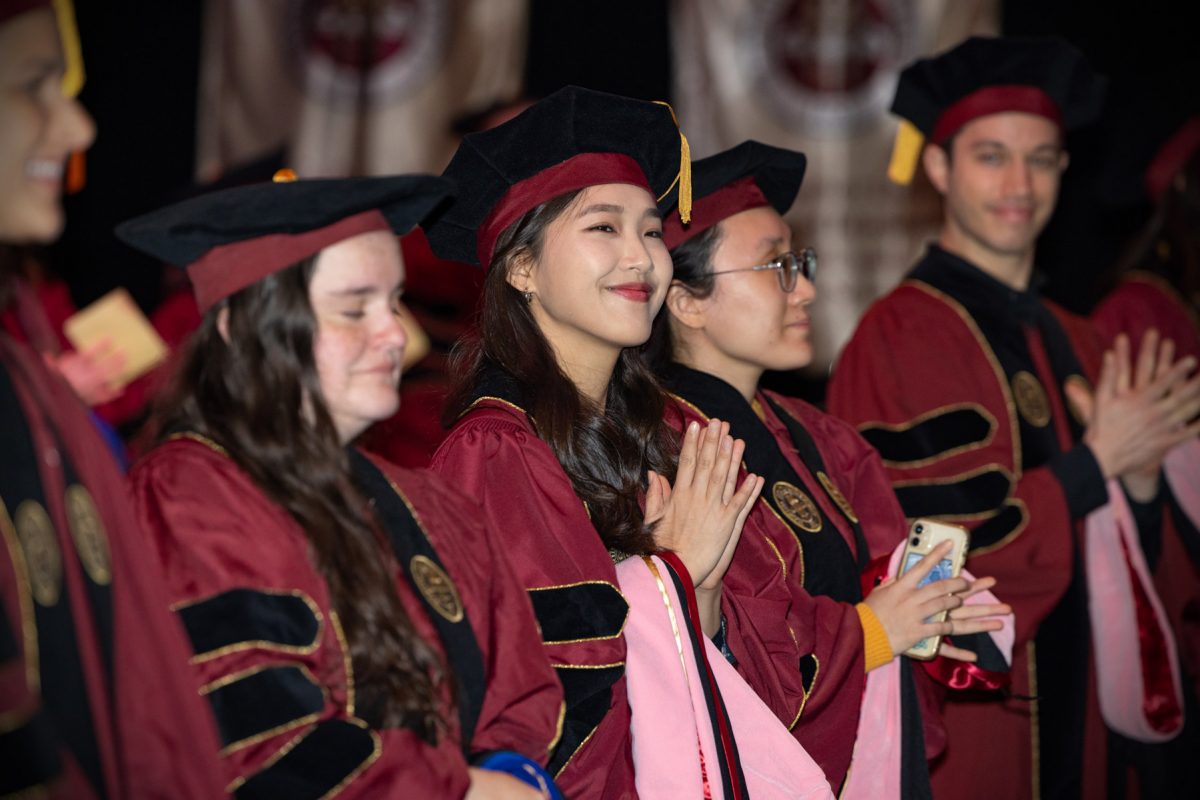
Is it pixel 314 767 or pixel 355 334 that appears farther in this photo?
pixel 355 334

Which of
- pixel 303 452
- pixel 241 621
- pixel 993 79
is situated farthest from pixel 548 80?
pixel 241 621

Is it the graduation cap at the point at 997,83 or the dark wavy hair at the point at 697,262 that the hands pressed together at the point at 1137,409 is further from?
the dark wavy hair at the point at 697,262

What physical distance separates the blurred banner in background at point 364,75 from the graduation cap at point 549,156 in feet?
11.5

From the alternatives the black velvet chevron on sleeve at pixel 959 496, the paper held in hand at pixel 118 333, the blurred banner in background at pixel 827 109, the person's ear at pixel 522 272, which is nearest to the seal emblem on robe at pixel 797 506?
the black velvet chevron on sleeve at pixel 959 496

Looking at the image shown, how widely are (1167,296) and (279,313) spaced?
3608mm

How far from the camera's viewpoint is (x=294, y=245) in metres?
1.98

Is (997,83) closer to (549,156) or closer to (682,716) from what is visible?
(549,156)

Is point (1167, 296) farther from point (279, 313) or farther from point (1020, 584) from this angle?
point (279, 313)

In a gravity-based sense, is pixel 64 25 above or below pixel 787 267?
above

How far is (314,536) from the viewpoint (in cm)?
192

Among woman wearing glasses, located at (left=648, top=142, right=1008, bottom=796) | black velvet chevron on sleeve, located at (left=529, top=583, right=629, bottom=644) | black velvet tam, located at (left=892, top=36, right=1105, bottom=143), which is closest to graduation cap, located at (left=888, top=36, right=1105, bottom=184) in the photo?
black velvet tam, located at (left=892, top=36, right=1105, bottom=143)

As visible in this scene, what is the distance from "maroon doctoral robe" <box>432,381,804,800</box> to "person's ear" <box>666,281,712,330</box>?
0.70 metres

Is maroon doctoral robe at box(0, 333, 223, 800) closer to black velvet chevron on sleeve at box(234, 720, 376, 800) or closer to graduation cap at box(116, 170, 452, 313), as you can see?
black velvet chevron on sleeve at box(234, 720, 376, 800)

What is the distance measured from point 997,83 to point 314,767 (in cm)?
305
